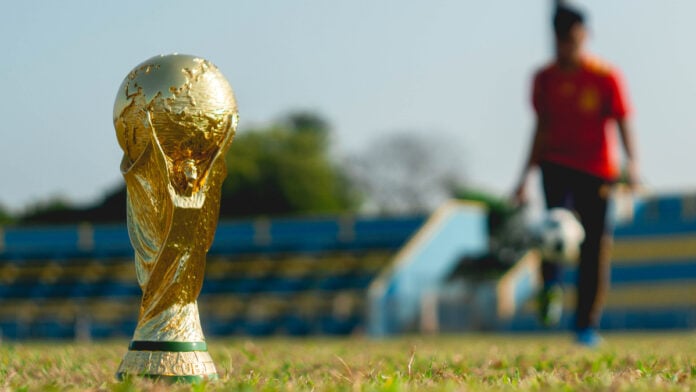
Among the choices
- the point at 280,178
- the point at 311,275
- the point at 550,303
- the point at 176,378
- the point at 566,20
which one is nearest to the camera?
the point at 176,378

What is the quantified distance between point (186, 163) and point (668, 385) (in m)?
1.29

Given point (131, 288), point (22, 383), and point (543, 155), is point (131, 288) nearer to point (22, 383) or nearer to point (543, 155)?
point (543, 155)

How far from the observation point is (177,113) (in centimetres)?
243

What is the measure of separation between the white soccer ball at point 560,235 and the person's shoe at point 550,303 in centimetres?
18

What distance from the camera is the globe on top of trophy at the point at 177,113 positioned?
2430 mm

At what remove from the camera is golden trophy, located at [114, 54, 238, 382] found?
2428mm

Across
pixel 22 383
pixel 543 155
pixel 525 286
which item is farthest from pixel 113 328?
pixel 22 383

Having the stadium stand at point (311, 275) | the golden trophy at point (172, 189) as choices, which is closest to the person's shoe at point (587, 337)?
the golden trophy at point (172, 189)

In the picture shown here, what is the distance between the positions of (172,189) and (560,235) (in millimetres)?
3318

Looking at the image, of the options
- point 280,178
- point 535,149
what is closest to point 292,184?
point 280,178

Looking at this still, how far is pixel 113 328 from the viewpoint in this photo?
24703 millimetres

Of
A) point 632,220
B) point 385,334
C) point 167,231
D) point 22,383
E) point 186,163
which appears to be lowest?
point 385,334

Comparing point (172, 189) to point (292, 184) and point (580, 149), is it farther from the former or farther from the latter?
point (292, 184)

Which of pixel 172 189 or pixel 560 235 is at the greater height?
pixel 172 189
